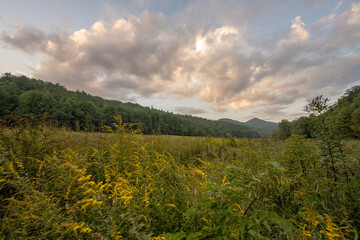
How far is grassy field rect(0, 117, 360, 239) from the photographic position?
1.22 meters

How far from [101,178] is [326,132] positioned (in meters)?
4.38

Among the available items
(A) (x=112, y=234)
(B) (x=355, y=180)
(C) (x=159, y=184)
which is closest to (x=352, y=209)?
(B) (x=355, y=180)

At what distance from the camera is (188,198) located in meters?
2.23

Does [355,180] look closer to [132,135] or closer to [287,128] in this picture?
[132,135]

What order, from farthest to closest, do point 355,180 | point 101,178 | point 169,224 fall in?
point 101,178 → point 355,180 → point 169,224

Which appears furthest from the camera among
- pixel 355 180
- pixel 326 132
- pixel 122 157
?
pixel 122 157

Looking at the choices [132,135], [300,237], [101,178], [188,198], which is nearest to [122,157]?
[101,178]

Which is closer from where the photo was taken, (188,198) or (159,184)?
(188,198)

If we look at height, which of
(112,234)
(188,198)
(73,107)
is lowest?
(188,198)

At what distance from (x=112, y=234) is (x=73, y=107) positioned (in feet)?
137

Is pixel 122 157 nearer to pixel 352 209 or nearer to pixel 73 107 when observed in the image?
pixel 352 209

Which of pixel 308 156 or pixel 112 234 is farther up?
pixel 308 156

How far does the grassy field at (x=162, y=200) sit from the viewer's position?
122 cm

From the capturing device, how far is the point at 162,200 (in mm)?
2127
